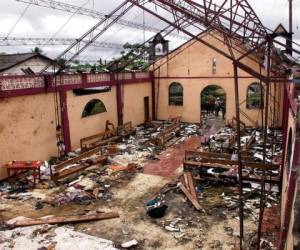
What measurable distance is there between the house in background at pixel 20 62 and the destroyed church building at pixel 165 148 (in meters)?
0.54

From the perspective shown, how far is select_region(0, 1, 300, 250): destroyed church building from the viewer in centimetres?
832

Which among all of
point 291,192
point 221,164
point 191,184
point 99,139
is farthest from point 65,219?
point 99,139

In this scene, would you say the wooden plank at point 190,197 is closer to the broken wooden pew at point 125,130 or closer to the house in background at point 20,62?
the broken wooden pew at point 125,130

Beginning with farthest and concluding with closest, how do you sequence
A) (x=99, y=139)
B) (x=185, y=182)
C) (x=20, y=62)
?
(x=20, y=62) → (x=99, y=139) → (x=185, y=182)

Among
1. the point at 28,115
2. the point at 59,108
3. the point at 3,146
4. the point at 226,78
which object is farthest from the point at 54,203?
the point at 226,78

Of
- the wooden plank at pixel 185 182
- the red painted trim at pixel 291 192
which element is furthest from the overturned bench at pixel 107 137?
the red painted trim at pixel 291 192

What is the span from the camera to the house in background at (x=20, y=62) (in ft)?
79.8

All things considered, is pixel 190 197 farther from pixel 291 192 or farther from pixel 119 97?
pixel 119 97

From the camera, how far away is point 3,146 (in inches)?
487

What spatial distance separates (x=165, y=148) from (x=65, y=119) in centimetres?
545

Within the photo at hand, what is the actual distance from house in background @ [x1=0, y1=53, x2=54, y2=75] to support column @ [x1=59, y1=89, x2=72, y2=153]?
9.05 meters

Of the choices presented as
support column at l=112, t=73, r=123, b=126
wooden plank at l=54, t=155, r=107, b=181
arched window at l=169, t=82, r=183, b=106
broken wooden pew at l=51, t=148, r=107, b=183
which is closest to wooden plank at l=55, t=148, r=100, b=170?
broken wooden pew at l=51, t=148, r=107, b=183

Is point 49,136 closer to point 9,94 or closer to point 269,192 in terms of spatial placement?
point 9,94

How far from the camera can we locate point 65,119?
15.7 metres
